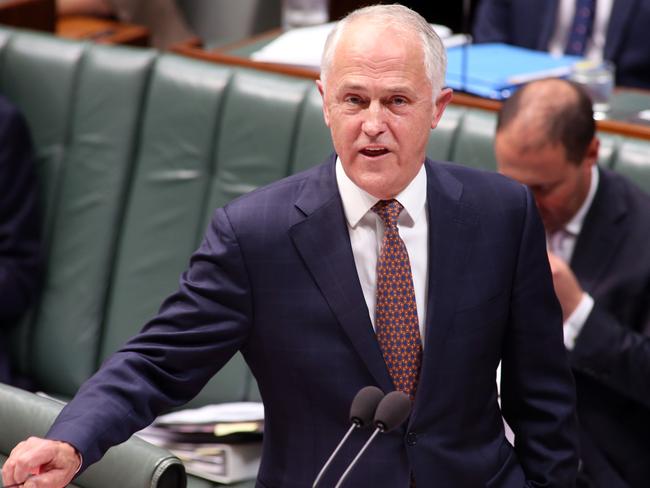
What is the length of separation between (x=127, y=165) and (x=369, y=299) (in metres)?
1.23

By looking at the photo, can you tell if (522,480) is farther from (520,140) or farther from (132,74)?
(132,74)

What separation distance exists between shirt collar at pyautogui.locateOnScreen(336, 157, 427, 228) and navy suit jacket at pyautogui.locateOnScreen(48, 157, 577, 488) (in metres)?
0.01

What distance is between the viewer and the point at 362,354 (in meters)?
1.47

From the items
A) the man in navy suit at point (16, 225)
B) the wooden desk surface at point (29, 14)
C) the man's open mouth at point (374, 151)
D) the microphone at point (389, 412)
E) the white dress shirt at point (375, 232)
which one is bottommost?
the man in navy suit at point (16, 225)

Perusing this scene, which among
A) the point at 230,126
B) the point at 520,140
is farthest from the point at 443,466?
the point at 230,126

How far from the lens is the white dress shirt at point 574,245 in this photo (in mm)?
1973

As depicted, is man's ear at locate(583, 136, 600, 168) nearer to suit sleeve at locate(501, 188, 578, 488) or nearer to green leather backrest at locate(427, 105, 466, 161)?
green leather backrest at locate(427, 105, 466, 161)

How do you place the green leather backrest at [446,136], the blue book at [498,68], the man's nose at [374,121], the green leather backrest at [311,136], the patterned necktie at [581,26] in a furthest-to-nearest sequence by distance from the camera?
the patterned necktie at [581,26] < the blue book at [498,68] < the green leather backrest at [311,136] < the green leather backrest at [446,136] < the man's nose at [374,121]

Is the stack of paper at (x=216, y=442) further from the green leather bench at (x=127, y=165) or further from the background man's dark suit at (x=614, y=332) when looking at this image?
the background man's dark suit at (x=614, y=332)

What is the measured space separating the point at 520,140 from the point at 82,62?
1146 millimetres

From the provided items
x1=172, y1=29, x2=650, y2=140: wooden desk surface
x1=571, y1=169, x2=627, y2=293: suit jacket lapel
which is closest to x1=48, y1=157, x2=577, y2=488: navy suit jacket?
x1=571, y1=169, x2=627, y2=293: suit jacket lapel

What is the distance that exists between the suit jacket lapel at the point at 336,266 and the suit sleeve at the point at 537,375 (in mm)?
201

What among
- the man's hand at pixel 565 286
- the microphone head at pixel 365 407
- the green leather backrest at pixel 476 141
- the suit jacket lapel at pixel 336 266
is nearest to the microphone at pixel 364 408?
the microphone head at pixel 365 407

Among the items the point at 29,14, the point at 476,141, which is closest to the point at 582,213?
the point at 476,141
